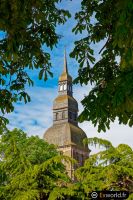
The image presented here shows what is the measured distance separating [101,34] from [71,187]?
703 cm

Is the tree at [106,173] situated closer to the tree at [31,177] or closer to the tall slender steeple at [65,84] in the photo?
the tree at [31,177]

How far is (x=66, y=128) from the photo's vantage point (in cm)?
9725

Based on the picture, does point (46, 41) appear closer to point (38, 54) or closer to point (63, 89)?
point (38, 54)

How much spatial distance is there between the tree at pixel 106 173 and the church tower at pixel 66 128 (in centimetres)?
7508

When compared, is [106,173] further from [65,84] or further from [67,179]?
[65,84]

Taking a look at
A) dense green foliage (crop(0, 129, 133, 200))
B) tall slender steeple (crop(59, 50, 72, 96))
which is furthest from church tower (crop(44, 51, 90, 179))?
dense green foliage (crop(0, 129, 133, 200))

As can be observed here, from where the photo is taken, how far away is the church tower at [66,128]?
9506 cm

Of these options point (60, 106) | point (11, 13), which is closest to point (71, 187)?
point (11, 13)

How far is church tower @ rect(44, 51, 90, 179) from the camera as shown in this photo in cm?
9506

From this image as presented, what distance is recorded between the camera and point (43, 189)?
1357cm

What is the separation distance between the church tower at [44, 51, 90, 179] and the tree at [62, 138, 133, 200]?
75.1 meters

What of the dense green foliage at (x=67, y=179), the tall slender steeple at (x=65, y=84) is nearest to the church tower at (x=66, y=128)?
the tall slender steeple at (x=65, y=84)

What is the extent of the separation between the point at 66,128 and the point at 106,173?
3324 inches

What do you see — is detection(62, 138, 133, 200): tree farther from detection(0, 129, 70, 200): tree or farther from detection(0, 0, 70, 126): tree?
detection(0, 0, 70, 126): tree
